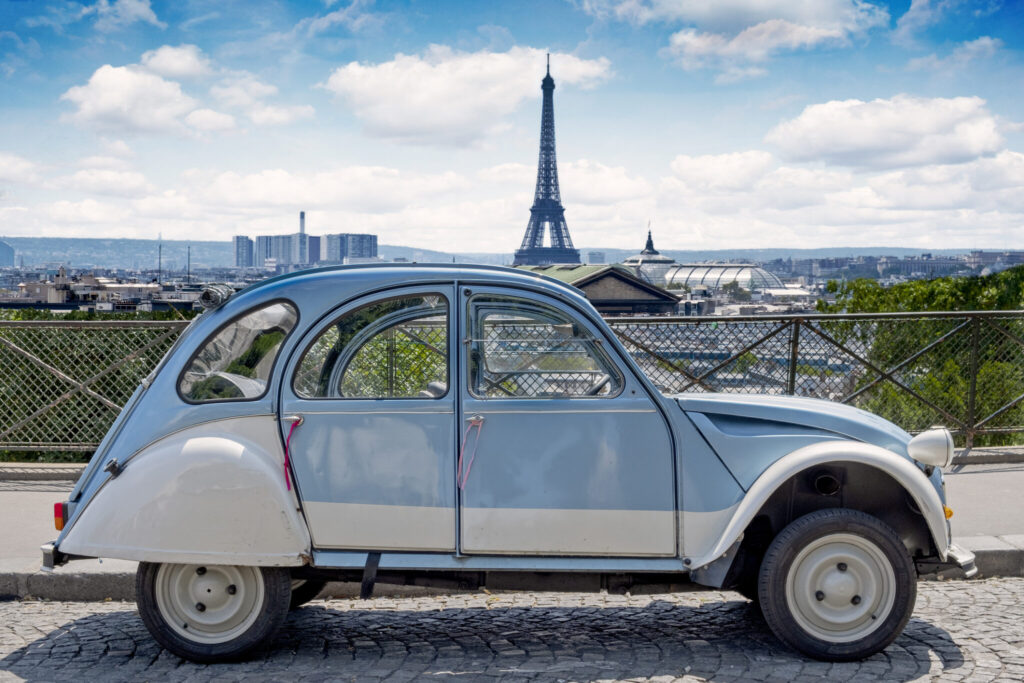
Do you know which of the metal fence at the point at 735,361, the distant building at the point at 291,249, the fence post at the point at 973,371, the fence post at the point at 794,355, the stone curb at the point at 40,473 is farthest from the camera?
the distant building at the point at 291,249

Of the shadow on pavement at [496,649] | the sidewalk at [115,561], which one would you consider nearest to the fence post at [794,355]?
the sidewalk at [115,561]

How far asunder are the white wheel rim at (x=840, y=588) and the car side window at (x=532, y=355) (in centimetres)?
114

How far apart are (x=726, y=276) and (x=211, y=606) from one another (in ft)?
631

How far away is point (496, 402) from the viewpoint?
4289 mm

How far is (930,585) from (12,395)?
24.6ft

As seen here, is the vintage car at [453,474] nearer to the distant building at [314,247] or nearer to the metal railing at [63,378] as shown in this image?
the metal railing at [63,378]

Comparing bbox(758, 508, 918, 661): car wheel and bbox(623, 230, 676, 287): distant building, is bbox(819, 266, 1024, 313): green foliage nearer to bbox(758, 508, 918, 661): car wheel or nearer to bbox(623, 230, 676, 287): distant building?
bbox(758, 508, 918, 661): car wheel

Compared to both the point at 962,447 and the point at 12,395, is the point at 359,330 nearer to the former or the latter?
the point at 12,395

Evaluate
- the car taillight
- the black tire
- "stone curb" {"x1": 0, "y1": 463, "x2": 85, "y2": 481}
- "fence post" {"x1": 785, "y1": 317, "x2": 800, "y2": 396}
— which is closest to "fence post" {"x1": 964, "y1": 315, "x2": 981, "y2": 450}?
"fence post" {"x1": 785, "y1": 317, "x2": 800, "y2": 396}

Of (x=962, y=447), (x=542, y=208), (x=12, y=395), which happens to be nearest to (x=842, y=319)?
(x=962, y=447)

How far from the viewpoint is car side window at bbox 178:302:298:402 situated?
4348 millimetres

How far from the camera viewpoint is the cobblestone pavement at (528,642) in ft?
13.9

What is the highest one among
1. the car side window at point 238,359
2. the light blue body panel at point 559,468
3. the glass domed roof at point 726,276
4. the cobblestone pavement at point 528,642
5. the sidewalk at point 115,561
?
the glass domed roof at point 726,276

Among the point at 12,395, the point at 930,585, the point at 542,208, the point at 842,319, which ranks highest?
the point at 542,208
